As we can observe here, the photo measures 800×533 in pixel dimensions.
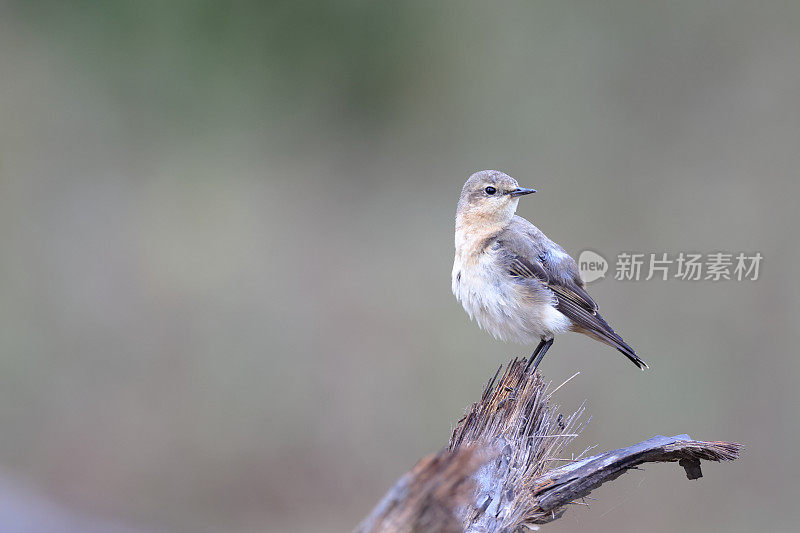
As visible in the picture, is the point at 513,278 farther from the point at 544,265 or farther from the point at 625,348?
the point at 625,348

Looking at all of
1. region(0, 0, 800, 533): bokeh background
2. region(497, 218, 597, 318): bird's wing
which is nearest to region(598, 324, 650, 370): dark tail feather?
region(497, 218, 597, 318): bird's wing

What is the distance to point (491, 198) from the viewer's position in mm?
5758

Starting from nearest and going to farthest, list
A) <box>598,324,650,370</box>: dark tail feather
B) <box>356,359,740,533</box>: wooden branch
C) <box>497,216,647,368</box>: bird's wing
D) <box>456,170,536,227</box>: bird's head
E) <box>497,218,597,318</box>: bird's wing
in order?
<box>356,359,740,533</box>: wooden branch → <box>598,324,650,370</box>: dark tail feather → <box>497,216,647,368</box>: bird's wing → <box>497,218,597,318</box>: bird's wing → <box>456,170,536,227</box>: bird's head

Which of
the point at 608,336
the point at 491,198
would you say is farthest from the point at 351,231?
the point at 608,336

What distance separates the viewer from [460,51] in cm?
1227

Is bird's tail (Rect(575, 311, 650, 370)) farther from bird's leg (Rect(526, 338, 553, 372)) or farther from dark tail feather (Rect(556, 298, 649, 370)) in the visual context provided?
bird's leg (Rect(526, 338, 553, 372))

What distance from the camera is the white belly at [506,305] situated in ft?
17.7

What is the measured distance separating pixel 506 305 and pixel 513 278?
20cm

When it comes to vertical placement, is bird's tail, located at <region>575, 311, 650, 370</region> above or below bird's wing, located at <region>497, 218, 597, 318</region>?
below

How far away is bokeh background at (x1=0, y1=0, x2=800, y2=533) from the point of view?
972 cm

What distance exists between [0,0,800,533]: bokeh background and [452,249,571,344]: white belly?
3.89m

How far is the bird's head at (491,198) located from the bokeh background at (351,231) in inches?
166

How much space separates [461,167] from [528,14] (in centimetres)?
267

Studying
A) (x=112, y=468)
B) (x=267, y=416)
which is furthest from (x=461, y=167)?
(x=112, y=468)
